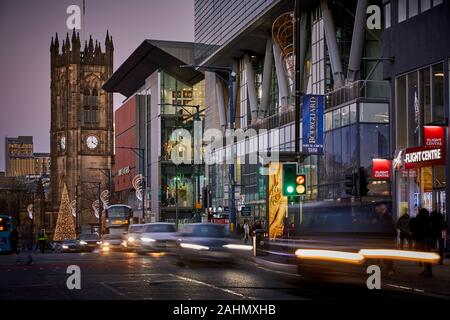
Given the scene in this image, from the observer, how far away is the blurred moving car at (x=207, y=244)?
2991 cm

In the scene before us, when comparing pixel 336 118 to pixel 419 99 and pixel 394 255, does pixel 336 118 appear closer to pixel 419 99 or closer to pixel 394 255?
pixel 419 99

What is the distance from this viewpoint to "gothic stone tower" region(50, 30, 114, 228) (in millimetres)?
187375

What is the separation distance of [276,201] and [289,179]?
12603 millimetres

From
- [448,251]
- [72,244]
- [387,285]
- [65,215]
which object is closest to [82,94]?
[65,215]

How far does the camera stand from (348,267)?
18.5 metres

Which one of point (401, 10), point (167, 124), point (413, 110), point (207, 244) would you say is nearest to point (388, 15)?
point (401, 10)

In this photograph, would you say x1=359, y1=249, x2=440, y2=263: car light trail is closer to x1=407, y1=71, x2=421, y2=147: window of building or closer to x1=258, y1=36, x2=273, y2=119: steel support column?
x1=407, y1=71, x2=421, y2=147: window of building

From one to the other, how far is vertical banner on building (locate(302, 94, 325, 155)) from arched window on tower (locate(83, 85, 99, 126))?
144m

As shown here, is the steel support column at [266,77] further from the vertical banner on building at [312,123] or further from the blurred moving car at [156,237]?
the blurred moving car at [156,237]

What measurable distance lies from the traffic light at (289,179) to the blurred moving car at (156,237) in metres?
10.1

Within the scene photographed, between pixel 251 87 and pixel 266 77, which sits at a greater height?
pixel 266 77

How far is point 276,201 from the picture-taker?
142 feet

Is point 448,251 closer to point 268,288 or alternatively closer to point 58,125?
point 268,288

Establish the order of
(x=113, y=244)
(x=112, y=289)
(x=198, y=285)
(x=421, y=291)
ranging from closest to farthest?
1. (x=421, y=291)
2. (x=112, y=289)
3. (x=198, y=285)
4. (x=113, y=244)
